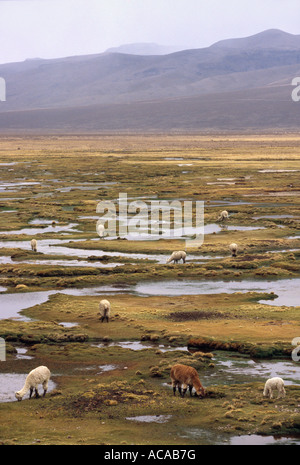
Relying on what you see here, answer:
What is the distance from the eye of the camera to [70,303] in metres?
33.7

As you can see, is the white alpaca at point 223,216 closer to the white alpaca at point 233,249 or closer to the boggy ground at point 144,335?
the boggy ground at point 144,335

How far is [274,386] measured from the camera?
69.3 ft

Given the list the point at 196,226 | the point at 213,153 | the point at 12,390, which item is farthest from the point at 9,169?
the point at 12,390

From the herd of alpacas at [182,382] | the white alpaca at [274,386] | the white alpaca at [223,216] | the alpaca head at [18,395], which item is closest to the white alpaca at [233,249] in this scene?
the white alpaca at [223,216]

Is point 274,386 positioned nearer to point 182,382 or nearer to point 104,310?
point 182,382

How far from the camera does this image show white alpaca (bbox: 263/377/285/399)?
2092 centimetres

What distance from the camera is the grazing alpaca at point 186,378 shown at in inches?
831

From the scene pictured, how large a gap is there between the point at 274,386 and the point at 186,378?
2.64m

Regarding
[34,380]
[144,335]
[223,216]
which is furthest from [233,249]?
[34,380]

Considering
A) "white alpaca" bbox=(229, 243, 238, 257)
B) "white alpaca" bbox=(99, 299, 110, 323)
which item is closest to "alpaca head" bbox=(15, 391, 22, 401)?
"white alpaca" bbox=(99, 299, 110, 323)

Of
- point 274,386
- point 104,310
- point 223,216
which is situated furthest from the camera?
point 223,216

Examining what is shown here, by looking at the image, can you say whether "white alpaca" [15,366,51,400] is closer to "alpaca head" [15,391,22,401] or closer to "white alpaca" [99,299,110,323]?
"alpaca head" [15,391,22,401]

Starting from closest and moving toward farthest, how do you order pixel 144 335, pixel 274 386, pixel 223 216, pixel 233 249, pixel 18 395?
pixel 18 395, pixel 274 386, pixel 144 335, pixel 233 249, pixel 223 216

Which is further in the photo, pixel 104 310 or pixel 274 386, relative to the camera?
pixel 104 310
